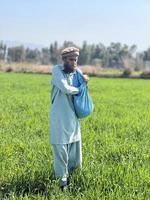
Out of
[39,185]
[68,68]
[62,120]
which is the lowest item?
[39,185]

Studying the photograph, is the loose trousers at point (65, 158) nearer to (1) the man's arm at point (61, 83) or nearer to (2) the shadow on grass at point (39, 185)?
(2) the shadow on grass at point (39, 185)

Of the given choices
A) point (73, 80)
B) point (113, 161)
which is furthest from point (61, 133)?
point (113, 161)

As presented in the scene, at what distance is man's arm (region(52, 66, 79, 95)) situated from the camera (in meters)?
4.94

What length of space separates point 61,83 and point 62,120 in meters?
0.46

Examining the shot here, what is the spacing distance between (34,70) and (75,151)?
159ft

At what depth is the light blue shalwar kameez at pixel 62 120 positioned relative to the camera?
503cm

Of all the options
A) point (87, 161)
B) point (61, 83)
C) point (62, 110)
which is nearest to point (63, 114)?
point (62, 110)

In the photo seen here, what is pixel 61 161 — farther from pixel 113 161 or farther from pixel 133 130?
pixel 133 130

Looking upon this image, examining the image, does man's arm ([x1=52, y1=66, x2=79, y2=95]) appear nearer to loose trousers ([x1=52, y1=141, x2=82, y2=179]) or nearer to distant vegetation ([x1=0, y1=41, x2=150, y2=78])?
loose trousers ([x1=52, y1=141, x2=82, y2=179])

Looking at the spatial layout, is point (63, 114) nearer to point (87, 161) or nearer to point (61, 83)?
point (61, 83)

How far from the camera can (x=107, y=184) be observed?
520 centimetres

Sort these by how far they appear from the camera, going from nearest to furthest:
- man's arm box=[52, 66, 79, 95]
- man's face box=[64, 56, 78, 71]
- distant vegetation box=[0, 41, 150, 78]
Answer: man's arm box=[52, 66, 79, 95] → man's face box=[64, 56, 78, 71] → distant vegetation box=[0, 41, 150, 78]

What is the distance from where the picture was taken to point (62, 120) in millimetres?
5066

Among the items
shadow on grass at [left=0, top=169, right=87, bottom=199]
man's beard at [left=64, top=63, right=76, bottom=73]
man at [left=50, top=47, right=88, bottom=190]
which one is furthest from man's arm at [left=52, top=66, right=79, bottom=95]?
shadow on grass at [left=0, top=169, right=87, bottom=199]
